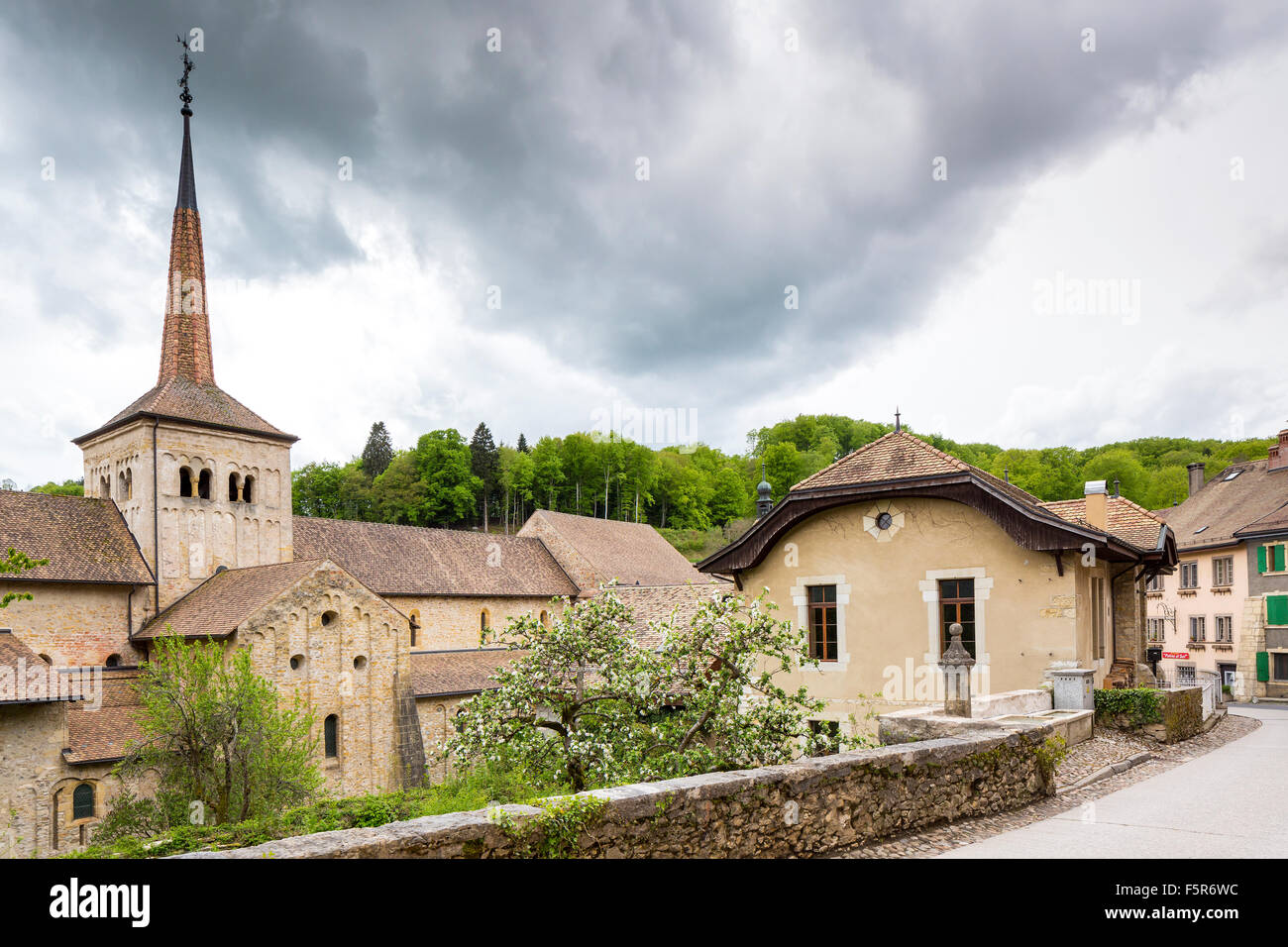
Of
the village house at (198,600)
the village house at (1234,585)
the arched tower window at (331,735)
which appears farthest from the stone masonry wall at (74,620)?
the village house at (1234,585)

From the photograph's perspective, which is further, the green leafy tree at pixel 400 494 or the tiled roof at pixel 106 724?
the green leafy tree at pixel 400 494

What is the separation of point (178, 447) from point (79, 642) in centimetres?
713

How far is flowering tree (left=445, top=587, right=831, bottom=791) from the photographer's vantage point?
40.4 feet

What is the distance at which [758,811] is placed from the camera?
6.75 metres

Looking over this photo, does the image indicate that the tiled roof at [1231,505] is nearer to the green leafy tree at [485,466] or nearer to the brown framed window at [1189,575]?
Answer: the brown framed window at [1189,575]

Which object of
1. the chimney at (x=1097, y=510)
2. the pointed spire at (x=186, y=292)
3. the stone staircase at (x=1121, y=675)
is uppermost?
the pointed spire at (x=186, y=292)

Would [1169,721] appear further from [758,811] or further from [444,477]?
[444,477]

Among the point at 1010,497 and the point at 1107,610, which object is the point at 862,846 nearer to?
the point at 1010,497

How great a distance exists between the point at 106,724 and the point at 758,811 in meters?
22.2

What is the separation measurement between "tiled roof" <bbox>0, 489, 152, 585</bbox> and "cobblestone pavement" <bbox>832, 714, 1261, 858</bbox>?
25.9 meters

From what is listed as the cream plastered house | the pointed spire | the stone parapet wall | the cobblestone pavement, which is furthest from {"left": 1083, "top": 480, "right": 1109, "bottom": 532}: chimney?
the pointed spire

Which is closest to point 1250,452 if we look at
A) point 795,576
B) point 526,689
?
point 795,576

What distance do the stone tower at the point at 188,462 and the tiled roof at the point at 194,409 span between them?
0.04 meters

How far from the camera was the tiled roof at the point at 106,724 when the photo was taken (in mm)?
21000
